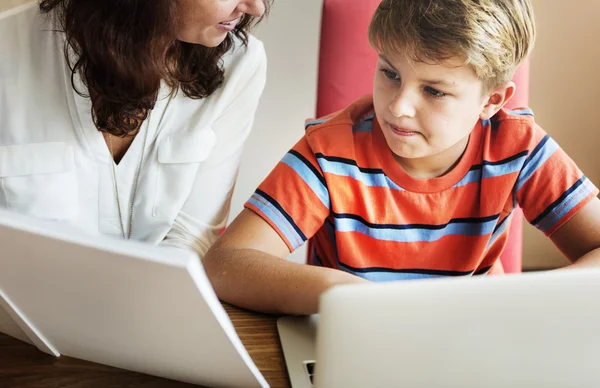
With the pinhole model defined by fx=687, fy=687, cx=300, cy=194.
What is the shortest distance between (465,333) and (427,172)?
61 cm

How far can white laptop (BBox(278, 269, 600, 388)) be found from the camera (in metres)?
0.50

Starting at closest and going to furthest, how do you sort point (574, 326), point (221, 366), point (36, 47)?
point (574, 326), point (221, 366), point (36, 47)

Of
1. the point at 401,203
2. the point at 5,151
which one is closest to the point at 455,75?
the point at 401,203

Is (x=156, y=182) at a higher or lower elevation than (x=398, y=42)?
lower

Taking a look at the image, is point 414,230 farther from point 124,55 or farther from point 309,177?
point 124,55

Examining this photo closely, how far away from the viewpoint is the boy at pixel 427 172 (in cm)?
97

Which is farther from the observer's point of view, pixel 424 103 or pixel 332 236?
pixel 332 236

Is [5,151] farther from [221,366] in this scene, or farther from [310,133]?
[221,366]

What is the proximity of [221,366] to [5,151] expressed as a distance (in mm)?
651

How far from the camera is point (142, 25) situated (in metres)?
1.01

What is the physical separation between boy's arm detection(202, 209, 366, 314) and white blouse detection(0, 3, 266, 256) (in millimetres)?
198

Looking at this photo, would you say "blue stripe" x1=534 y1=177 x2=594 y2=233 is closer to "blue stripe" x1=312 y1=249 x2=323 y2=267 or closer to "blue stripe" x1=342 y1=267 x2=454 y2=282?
"blue stripe" x1=342 y1=267 x2=454 y2=282

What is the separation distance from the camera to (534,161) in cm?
109

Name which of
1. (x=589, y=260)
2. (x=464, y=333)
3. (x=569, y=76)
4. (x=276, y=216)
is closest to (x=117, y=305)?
(x=464, y=333)
